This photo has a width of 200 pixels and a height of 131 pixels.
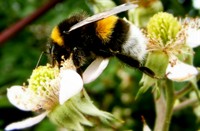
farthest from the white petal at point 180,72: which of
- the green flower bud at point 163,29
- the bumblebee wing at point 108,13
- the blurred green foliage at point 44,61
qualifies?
the blurred green foliage at point 44,61

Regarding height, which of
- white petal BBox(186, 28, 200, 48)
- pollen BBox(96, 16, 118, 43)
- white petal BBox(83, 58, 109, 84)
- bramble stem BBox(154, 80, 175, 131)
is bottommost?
bramble stem BBox(154, 80, 175, 131)

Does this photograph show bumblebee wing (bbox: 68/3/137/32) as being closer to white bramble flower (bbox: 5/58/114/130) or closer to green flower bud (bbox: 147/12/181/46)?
white bramble flower (bbox: 5/58/114/130)

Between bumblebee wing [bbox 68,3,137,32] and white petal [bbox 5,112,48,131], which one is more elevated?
bumblebee wing [bbox 68,3,137,32]

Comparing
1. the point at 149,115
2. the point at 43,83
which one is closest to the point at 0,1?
the point at 149,115

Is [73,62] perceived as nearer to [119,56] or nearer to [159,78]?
[119,56]

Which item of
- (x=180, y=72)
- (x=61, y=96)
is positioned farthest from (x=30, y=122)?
(x=180, y=72)

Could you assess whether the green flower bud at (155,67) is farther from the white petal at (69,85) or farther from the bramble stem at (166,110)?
the white petal at (69,85)

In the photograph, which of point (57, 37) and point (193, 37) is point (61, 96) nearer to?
point (57, 37)

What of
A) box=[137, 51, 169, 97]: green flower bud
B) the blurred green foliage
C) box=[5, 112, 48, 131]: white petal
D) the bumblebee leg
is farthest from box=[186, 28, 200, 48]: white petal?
the blurred green foliage
